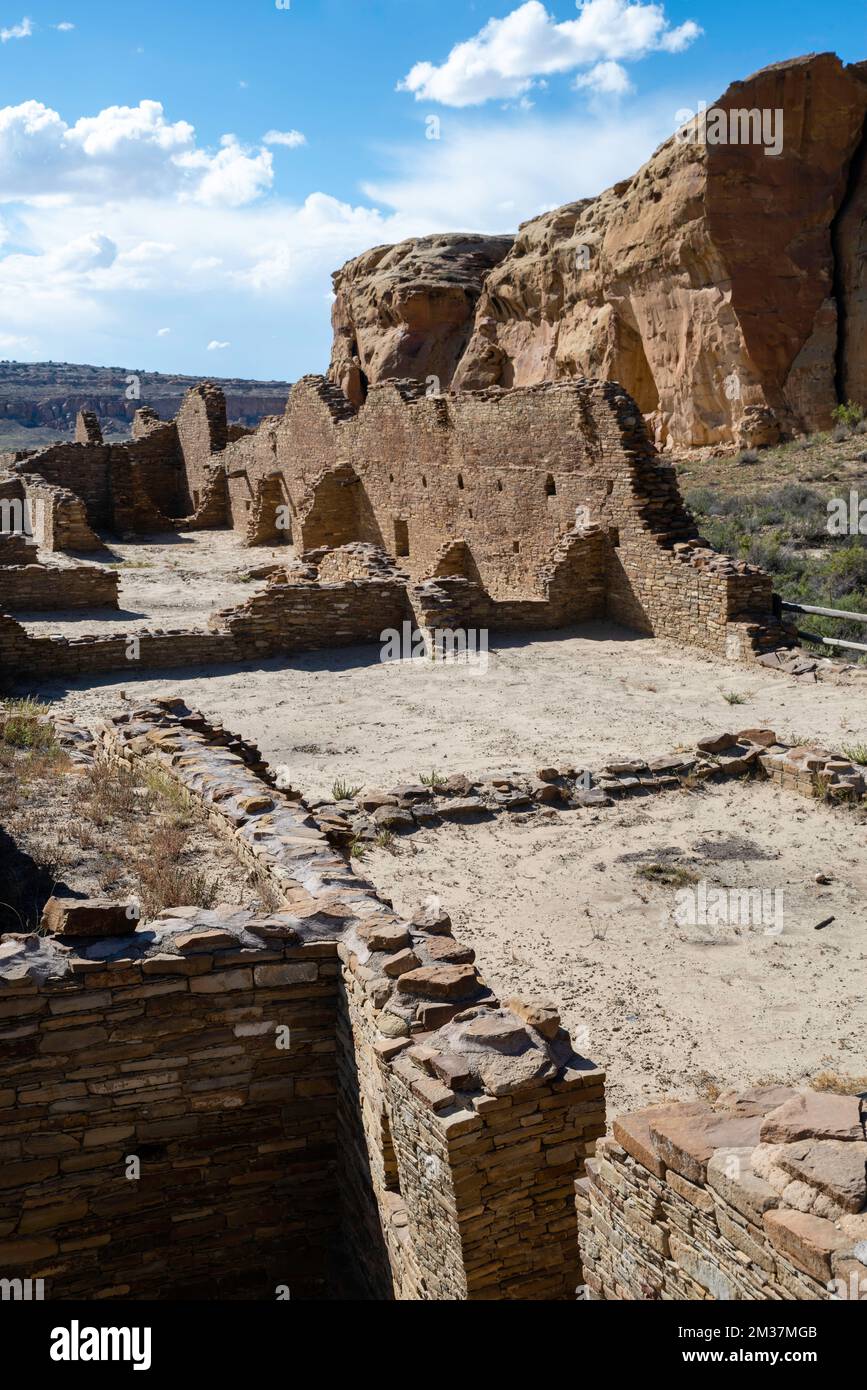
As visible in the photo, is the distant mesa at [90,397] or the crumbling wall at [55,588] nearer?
the crumbling wall at [55,588]

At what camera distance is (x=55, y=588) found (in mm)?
17516

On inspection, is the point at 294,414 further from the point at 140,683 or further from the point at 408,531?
the point at 140,683

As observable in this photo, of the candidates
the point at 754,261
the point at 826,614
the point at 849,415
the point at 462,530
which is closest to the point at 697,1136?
the point at 826,614

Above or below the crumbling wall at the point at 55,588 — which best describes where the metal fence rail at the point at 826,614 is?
below

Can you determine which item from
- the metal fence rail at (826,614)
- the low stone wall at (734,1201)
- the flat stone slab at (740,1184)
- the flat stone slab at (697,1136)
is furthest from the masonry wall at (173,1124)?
the metal fence rail at (826,614)

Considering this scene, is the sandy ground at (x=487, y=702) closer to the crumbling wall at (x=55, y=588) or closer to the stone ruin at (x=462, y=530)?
the stone ruin at (x=462, y=530)

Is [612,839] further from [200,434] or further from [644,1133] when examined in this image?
[200,434]

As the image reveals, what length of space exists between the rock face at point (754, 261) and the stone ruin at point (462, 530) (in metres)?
10.0

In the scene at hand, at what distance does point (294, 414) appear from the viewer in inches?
983

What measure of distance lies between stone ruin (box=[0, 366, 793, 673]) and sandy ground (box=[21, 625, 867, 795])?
0.57m

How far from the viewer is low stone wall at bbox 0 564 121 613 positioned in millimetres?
17203

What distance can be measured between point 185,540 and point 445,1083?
2531 cm

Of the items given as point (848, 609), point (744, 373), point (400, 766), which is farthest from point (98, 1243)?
point (744, 373)

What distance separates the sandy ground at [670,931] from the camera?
5430 mm
